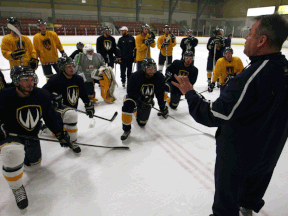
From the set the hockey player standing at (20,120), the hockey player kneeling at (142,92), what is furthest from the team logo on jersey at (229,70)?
the hockey player standing at (20,120)

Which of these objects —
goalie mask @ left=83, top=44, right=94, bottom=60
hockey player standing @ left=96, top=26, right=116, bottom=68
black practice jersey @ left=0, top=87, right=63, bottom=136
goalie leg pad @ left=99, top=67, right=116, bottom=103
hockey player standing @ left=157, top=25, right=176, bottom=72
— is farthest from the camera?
hockey player standing @ left=157, top=25, right=176, bottom=72

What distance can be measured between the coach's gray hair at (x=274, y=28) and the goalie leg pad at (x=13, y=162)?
1.85m

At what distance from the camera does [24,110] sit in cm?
172

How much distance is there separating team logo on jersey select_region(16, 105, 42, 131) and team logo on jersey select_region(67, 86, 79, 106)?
2.44 feet

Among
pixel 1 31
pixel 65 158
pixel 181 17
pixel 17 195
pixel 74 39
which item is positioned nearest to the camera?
pixel 17 195

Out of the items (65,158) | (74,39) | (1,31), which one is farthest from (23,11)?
(65,158)

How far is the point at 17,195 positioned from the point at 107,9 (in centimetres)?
1766

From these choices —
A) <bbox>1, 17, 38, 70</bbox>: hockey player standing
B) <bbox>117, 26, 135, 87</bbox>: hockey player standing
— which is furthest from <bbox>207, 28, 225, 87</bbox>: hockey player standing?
<bbox>1, 17, 38, 70</bbox>: hockey player standing

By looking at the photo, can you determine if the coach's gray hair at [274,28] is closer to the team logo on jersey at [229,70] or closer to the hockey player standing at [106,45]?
the team logo on jersey at [229,70]

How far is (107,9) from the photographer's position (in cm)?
1656

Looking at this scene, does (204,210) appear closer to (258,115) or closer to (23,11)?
(258,115)

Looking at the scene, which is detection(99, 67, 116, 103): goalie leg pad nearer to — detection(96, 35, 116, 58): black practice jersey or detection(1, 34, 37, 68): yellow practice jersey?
detection(96, 35, 116, 58): black practice jersey

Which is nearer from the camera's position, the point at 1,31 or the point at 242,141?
the point at 242,141

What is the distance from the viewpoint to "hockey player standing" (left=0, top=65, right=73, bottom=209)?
1575 mm
